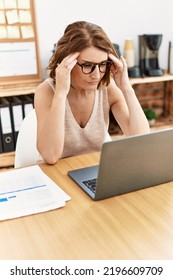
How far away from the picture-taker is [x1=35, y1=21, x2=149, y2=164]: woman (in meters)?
1.36

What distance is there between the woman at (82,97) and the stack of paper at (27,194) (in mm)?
144

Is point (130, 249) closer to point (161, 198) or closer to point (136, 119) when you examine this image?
point (161, 198)

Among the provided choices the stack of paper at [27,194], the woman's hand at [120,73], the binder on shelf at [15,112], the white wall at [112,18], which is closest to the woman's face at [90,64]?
the woman's hand at [120,73]

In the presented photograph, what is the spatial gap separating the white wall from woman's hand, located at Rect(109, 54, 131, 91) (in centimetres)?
132

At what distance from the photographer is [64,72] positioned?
138cm

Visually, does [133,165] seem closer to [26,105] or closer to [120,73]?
[120,73]

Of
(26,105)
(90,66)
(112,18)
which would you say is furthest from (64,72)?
(112,18)

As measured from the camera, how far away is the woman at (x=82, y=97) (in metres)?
1.36

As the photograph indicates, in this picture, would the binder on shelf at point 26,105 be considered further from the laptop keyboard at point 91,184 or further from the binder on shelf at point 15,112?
the laptop keyboard at point 91,184

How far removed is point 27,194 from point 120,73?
71 cm

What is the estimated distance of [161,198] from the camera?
3.55 feet

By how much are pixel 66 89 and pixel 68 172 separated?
1.15ft

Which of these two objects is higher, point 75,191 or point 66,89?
point 66,89

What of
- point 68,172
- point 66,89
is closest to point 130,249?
point 68,172
